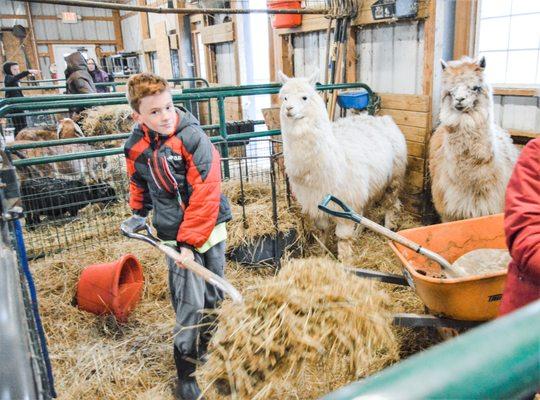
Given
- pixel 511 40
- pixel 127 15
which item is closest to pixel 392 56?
pixel 511 40

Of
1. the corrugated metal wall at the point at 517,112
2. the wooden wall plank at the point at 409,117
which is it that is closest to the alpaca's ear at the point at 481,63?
the corrugated metal wall at the point at 517,112

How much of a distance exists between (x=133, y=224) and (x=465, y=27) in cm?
364

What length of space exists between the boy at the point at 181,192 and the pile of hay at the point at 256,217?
1.33m

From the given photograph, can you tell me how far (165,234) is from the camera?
95.4 inches

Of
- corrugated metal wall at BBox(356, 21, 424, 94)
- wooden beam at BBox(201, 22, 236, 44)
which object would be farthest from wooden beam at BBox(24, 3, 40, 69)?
corrugated metal wall at BBox(356, 21, 424, 94)

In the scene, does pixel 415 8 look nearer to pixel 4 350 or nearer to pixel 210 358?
pixel 210 358

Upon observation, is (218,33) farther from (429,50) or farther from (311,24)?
(429,50)

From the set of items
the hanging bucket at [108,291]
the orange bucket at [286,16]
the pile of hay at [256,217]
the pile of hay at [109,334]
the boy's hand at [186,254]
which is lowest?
the pile of hay at [109,334]

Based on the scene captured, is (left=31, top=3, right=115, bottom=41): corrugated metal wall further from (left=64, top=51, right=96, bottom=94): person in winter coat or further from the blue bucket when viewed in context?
the blue bucket

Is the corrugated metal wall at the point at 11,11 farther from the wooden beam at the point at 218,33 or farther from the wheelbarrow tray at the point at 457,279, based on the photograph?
the wheelbarrow tray at the point at 457,279

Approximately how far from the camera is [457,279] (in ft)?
6.89

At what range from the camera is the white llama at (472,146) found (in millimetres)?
3211

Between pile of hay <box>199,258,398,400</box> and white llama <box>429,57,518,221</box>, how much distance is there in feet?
6.47

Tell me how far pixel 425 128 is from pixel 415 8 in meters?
1.18
